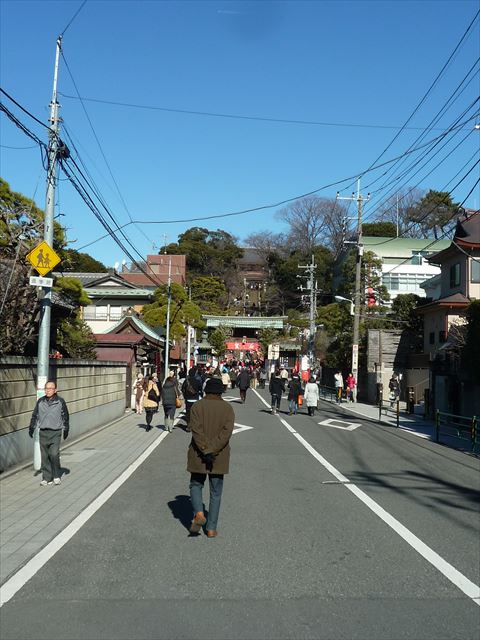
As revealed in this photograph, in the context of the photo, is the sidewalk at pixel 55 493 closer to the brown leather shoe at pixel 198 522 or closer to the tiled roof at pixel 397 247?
the brown leather shoe at pixel 198 522

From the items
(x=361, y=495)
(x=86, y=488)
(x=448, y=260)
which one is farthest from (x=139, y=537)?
(x=448, y=260)

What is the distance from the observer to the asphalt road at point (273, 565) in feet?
15.7

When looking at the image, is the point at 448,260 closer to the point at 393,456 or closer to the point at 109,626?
the point at 393,456

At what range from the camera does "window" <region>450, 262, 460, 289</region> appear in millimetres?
32031

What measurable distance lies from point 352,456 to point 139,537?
8238mm

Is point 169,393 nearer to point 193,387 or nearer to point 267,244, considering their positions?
point 193,387

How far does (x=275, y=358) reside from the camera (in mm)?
68812

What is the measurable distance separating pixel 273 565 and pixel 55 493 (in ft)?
15.5

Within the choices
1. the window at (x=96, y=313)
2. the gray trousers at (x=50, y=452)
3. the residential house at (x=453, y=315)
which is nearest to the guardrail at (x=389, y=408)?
the residential house at (x=453, y=315)

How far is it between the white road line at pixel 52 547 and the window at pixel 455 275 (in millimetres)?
24755

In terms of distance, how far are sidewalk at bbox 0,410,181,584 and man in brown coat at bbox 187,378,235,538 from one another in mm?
1768

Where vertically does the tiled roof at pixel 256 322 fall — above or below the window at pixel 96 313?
above

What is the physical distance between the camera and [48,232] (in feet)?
39.4

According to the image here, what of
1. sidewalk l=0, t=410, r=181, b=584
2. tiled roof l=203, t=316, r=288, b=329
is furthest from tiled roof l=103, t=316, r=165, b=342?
tiled roof l=203, t=316, r=288, b=329
